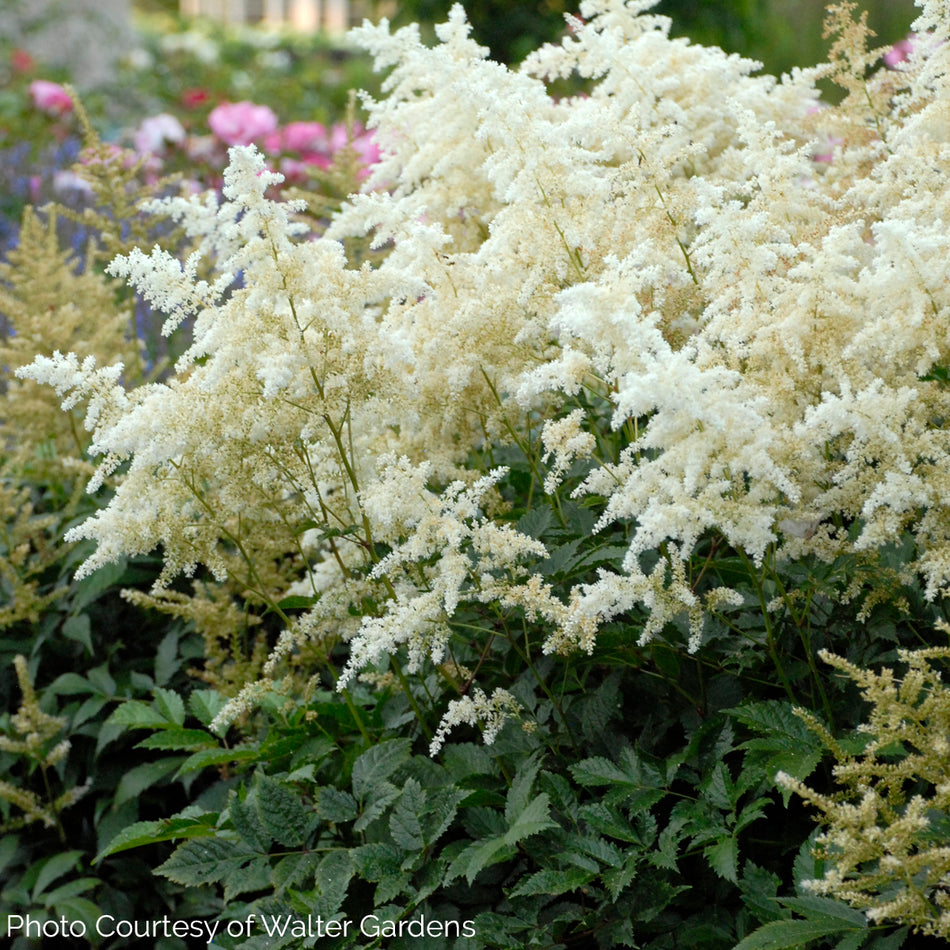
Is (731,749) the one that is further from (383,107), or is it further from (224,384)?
(383,107)

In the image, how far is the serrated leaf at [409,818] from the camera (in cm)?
180

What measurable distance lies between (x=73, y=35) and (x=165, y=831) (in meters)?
12.2

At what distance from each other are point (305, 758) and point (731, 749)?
81 cm

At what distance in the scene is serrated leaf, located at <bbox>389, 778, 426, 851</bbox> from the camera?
1.80m

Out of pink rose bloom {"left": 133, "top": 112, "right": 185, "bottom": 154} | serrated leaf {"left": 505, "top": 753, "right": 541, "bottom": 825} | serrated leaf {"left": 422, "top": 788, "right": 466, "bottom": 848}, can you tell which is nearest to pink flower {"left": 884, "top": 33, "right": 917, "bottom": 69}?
serrated leaf {"left": 505, "top": 753, "right": 541, "bottom": 825}

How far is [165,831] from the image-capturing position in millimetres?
2004

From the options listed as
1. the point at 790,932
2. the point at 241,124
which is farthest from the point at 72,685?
the point at 241,124

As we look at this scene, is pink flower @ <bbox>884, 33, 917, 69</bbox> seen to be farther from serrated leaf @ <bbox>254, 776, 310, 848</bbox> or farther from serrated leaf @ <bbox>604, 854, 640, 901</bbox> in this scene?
serrated leaf @ <bbox>254, 776, 310, 848</bbox>

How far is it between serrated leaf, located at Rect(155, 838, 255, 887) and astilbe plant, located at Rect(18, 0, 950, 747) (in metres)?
0.24

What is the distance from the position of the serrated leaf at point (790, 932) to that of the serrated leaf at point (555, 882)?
10.1 inches

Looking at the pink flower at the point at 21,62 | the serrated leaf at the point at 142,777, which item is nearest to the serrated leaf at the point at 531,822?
the serrated leaf at the point at 142,777

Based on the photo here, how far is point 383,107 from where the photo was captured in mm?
2547

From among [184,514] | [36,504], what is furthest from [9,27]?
[184,514]

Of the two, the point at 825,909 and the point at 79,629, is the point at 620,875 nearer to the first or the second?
the point at 825,909
